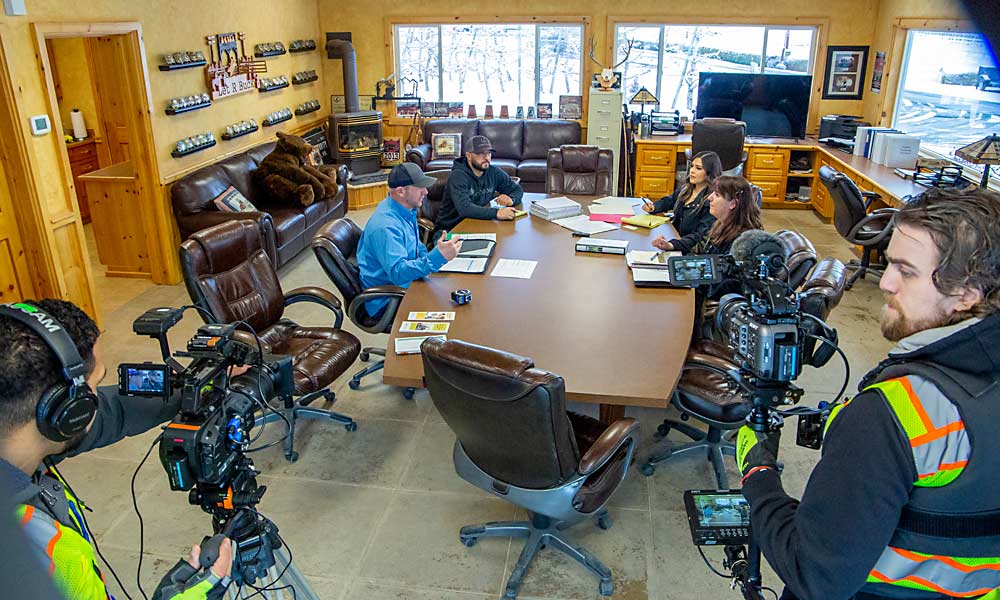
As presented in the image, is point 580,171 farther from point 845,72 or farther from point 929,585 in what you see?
point 929,585

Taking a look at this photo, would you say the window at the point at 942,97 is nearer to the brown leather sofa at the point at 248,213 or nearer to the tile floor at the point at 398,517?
the tile floor at the point at 398,517

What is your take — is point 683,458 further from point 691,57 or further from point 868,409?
point 691,57

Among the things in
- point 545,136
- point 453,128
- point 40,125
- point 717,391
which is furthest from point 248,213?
point 717,391

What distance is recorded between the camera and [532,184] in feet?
25.6

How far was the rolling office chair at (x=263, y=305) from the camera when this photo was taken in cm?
339

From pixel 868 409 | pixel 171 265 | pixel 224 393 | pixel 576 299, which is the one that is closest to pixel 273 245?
pixel 171 265

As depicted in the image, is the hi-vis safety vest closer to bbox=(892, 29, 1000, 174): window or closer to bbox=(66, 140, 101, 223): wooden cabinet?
bbox=(892, 29, 1000, 174): window

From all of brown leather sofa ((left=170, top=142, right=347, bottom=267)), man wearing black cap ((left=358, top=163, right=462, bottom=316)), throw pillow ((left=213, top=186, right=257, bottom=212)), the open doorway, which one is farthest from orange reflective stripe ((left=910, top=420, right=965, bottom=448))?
throw pillow ((left=213, top=186, right=257, bottom=212))

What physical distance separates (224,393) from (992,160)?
5243 millimetres

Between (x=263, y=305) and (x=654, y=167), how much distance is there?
526 centimetres

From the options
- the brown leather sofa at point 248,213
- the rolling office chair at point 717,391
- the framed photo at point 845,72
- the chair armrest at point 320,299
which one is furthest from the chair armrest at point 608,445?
the framed photo at point 845,72

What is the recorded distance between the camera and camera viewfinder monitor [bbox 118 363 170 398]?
5.68 ft

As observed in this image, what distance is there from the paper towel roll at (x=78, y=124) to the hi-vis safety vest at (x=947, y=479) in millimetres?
7361

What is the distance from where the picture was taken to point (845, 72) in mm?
7898
